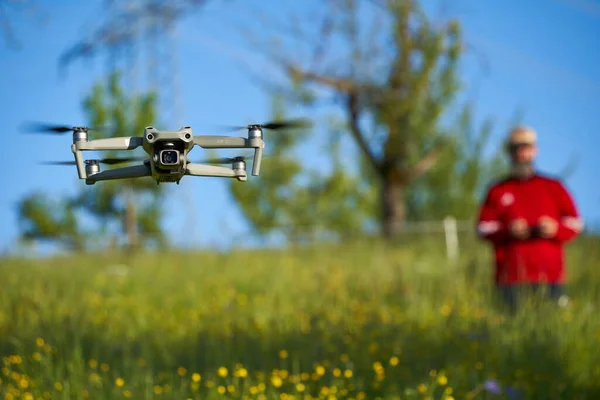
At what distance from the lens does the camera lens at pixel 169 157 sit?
1046 mm

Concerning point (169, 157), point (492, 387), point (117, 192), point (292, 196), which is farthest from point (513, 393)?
point (292, 196)

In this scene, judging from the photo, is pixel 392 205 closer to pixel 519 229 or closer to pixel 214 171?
pixel 519 229

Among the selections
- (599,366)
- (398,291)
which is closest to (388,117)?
(398,291)

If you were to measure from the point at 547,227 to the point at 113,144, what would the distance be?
17.0 ft

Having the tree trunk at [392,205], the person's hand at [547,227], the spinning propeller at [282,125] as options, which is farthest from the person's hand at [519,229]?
the tree trunk at [392,205]

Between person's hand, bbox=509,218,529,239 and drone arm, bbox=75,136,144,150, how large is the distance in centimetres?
503

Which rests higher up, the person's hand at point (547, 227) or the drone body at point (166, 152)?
the drone body at point (166, 152)

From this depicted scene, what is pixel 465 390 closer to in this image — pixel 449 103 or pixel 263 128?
pixel 263 128

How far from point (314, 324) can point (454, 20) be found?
37.2 feet

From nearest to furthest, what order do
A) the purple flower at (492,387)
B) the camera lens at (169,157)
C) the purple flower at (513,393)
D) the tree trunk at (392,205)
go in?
the camera lens at (169,157) < the purple flower at (492,387) < the purple flower at (513,393) < the tree trunk at (392,205)

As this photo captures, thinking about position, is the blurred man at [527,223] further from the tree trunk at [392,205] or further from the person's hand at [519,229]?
the tree trunk at [392,205]

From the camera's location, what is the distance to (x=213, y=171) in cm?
112

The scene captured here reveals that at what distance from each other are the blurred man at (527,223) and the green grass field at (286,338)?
12.6 inches

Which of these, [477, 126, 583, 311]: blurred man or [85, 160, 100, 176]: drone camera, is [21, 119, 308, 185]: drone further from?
[477, 126, 583, 311]: blurred man
